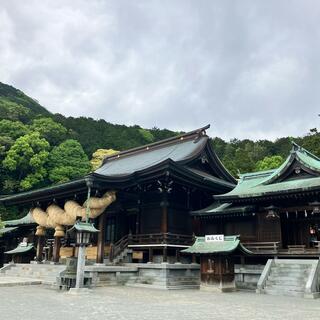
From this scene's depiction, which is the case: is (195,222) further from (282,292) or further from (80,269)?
(80,269)

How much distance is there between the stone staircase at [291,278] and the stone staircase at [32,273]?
12.4 metres

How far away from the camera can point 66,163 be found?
6825 centimetres

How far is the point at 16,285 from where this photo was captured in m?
21.5

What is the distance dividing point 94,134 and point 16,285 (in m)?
72.7

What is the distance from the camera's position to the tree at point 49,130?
241ft

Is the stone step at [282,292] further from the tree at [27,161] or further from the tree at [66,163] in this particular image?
the tree at [66,163]

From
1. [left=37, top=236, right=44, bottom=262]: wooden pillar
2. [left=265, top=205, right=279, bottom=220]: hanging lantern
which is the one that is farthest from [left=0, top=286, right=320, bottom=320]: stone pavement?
[left=37, top=236, right=44, bottom=262]: wooden pillar

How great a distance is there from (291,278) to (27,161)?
52135 millimetres

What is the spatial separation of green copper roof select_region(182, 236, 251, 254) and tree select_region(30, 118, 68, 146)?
5793 centimetres

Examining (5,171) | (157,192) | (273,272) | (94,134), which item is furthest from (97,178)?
(94,134)

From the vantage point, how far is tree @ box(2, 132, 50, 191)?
198 ft

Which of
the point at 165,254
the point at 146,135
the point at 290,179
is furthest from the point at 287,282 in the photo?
the point at 146,135

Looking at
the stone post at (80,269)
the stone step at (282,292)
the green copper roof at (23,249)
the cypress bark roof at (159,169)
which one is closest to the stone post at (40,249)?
the cypress bark roof at (159,169)

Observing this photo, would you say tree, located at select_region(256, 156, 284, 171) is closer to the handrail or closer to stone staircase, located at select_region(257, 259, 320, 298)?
the handrail
